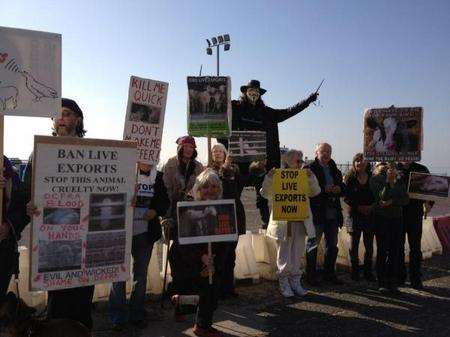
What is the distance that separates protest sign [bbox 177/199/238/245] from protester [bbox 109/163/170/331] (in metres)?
0.51

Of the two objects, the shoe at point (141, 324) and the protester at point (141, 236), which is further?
the shoe at point (141, 324)

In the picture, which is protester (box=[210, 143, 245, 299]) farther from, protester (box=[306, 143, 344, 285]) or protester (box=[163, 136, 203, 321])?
protester (box=[306, 143, 344, 285])

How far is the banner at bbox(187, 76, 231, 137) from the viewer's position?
7.04 m

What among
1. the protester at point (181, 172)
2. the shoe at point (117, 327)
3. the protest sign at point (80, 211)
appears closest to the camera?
the protest sign at point (80, 211)

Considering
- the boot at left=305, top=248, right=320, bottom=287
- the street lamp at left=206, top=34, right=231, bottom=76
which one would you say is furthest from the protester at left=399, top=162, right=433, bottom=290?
the street lamp at left=206, top=34, right=231, bottom=76

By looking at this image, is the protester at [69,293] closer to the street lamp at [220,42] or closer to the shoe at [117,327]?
the shoe at [117,327]

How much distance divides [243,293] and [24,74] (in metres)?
4.22

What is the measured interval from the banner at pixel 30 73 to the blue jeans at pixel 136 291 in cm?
173

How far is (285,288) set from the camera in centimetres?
717

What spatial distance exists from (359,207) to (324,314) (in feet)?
7.58

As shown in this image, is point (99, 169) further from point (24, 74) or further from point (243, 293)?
point (243, 293)

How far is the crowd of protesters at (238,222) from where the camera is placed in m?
4.66

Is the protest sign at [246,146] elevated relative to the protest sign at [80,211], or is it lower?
elevated

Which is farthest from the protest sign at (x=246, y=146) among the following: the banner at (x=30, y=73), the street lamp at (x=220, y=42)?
the street lamp at (x=220, y=42)
